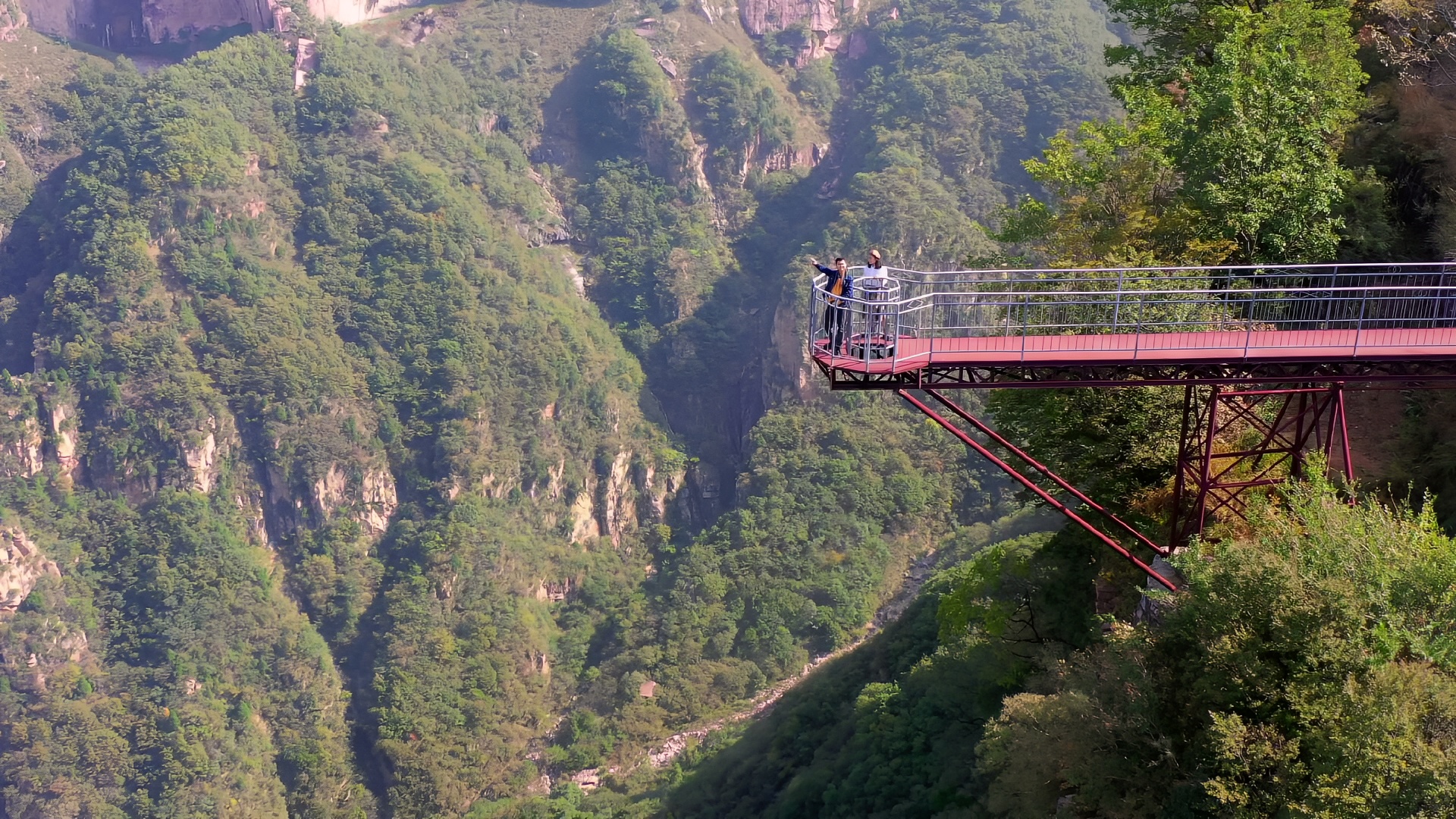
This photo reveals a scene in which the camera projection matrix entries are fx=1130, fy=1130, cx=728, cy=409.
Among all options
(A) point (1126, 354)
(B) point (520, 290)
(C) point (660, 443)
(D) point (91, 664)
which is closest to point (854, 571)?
(C) point (660, 443)

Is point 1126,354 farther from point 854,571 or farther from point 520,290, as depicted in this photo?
point 520,290

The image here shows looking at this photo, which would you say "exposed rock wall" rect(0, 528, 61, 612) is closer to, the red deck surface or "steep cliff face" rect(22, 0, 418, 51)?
"steep cliff face" rect(22, 0, 418, 51)

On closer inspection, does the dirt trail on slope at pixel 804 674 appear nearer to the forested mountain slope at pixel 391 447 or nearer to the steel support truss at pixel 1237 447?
the forested mountain slope at pixel 391 447

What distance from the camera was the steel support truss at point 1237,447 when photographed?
1552cm

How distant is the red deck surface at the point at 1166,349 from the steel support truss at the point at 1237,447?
2.18 ft

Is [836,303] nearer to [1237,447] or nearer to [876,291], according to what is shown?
[876,291]

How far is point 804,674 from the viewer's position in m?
65.6

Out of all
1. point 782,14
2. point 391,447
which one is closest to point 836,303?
point 391,447

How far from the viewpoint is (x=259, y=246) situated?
272 ft

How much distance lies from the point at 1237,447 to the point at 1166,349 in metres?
4.92

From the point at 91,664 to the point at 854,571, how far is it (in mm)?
46112

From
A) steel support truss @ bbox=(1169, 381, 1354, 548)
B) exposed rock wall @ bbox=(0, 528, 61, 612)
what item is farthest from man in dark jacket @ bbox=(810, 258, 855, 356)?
exposed rock wall @ bbox=(0, 528, 61, 612)

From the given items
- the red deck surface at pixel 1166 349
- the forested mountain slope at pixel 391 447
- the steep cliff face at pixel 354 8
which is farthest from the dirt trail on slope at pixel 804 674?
the steep cliff face at pixel 354 8

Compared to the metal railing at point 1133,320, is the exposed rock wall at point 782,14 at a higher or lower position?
higher
